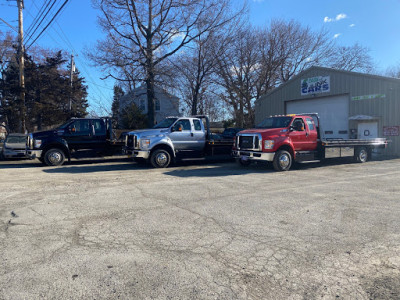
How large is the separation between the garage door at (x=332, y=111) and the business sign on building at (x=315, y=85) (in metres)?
0.63

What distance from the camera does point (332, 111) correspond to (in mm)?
21172

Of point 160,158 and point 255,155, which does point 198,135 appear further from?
point 255,155

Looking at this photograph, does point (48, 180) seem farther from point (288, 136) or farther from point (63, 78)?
point (63, 78)

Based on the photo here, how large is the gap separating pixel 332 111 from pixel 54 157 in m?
17.9

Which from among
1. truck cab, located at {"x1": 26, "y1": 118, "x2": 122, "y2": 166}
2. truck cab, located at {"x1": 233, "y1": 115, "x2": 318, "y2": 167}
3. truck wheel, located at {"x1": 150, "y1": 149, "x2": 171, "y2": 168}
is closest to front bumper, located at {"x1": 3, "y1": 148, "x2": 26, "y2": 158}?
truck cab, located at {"x1": 26, "y1": 118, "x2": 122, "y2": 166}

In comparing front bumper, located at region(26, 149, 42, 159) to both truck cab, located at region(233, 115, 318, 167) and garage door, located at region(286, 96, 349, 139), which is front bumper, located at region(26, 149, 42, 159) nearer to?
truck cab, located at region(233, 115, 318, 167)

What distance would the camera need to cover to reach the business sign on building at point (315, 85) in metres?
21.0

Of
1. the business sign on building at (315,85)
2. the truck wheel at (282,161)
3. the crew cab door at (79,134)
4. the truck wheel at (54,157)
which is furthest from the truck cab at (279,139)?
the business sign on building at (315,85)

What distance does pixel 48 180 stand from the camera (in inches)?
361

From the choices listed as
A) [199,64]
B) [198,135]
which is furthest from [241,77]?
[198,135]

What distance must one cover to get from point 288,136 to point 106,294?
32.1 feet

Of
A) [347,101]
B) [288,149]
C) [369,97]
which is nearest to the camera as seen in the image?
[288,149]

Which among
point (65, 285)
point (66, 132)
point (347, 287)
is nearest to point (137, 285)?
point (65, 285)

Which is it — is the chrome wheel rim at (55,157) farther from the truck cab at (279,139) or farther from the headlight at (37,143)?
the truck cab at (279,139)
